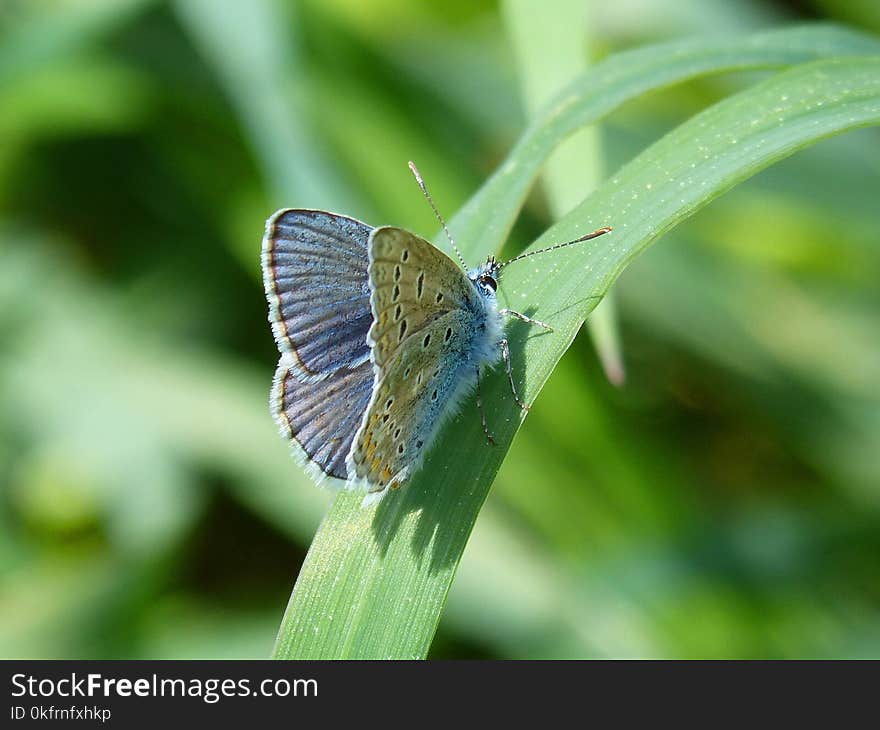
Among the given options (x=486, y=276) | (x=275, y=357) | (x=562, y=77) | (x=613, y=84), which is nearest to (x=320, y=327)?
(x=486, y=276)

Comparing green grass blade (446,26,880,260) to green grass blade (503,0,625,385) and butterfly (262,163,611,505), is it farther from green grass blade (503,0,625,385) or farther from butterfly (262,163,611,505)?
green grass blade (503,0,625,385)

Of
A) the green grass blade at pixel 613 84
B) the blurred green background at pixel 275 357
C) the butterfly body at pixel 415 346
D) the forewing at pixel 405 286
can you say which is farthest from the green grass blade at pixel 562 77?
the blurred green background at pixel 275 357

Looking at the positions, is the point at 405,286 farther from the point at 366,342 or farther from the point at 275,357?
the point at 275,357

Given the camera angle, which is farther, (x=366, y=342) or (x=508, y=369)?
(x=508, y=369)

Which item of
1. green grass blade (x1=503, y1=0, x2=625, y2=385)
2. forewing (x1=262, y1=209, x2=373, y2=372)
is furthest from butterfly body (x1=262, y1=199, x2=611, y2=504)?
green grass blade (x1=503, y1=0, x2=625, y2=385)

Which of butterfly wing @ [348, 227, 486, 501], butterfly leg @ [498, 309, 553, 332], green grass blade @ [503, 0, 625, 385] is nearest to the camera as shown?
butterfly wing @ [348, 227, 486, 501]

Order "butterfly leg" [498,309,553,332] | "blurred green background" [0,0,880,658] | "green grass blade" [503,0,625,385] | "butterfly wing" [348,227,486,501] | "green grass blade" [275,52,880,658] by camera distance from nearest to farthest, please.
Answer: "green grass blade" [275,52,880,658] → "butterfly wing" [348,227,486,501] → "butterfly leg" [498,309,553,332] → "green grass blade" [503,0,625,385] → "blurred green background" [0,0,880,658]
